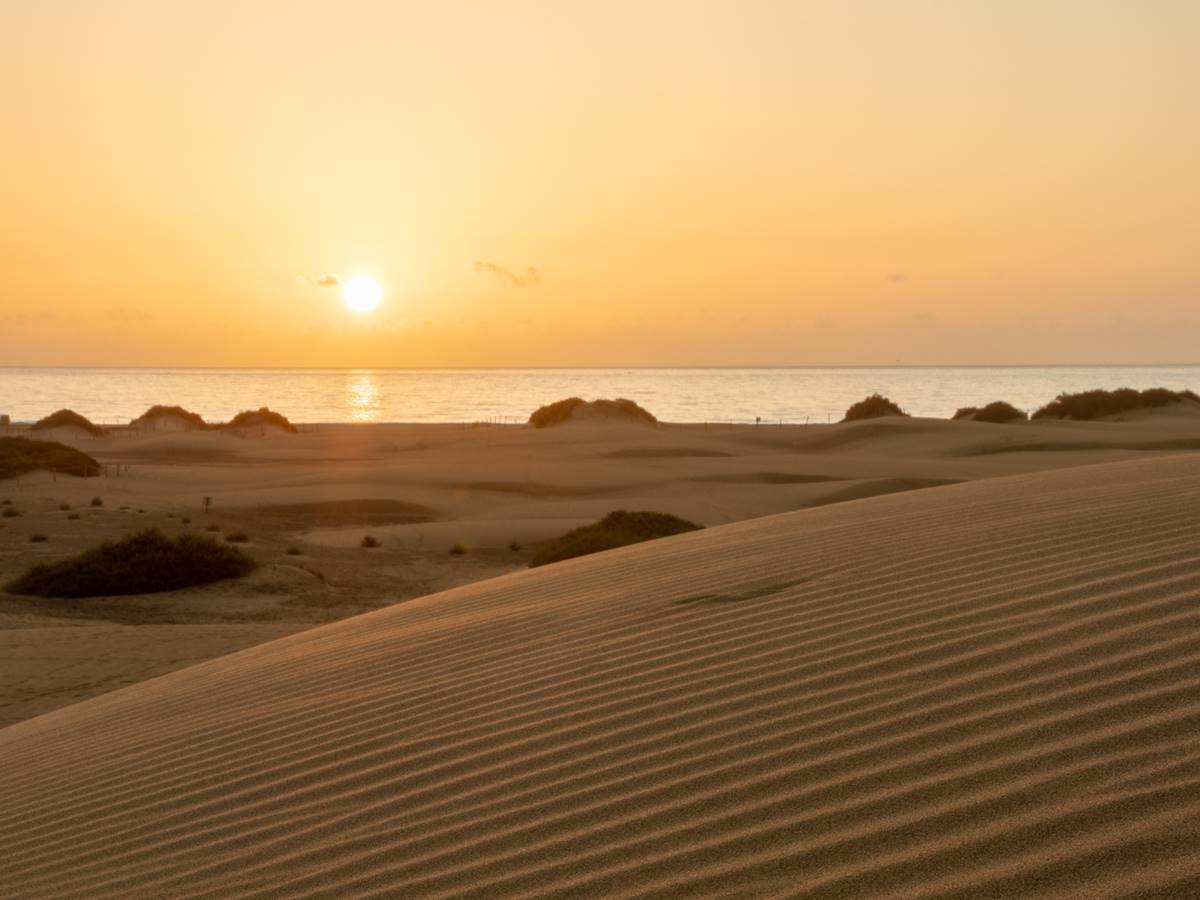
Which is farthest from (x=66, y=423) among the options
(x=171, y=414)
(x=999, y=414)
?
(x=999, y=414)

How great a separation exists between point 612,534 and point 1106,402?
37.9 metres

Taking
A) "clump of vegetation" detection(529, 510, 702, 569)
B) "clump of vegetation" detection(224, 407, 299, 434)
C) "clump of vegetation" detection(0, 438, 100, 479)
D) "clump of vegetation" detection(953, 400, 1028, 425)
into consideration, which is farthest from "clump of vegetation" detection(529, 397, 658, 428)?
"clump of vegetation" detection(529, 510, 702, 569)

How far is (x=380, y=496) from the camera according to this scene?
89.8 feet

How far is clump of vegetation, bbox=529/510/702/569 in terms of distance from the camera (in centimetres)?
1577

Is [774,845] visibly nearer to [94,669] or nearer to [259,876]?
[259,876]

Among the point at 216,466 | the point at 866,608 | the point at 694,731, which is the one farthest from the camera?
the point at 216,466

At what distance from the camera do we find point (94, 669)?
10336 millimetres

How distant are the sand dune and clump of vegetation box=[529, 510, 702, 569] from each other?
360 inches

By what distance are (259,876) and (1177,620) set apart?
8.80 feet

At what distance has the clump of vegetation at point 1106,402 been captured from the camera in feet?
156

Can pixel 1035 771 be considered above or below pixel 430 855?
above

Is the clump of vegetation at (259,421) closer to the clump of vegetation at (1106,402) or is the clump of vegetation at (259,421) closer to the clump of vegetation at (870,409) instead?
the clump of vegetation at (870,409)

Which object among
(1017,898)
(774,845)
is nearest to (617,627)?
(774,845)

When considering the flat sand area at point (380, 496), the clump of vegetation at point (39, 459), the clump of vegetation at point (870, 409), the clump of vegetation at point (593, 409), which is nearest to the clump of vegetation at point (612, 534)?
the flat sand area at point (380, 496)
